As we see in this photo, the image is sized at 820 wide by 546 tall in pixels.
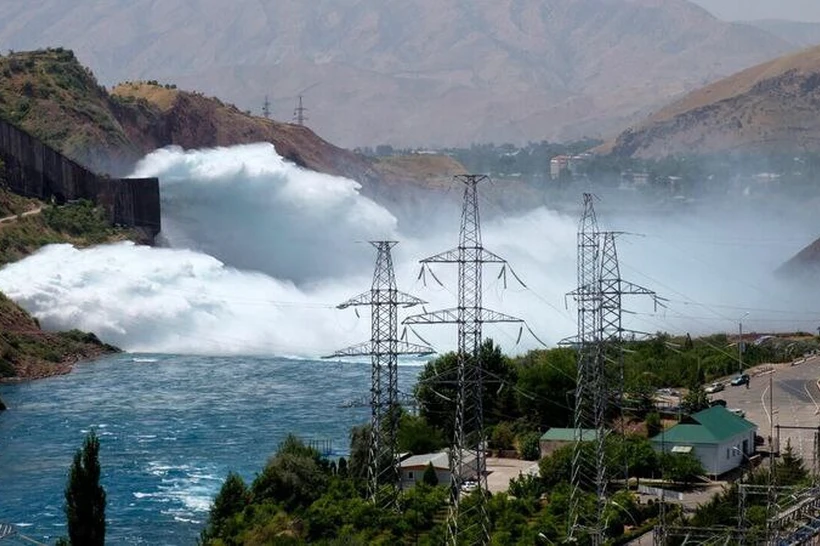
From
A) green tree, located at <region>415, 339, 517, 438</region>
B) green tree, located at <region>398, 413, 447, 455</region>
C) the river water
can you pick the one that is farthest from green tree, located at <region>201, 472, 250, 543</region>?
Answer: green tree, located at <region>415, 339, 517, 438</region>

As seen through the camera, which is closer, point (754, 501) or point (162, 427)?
point (754, 501)

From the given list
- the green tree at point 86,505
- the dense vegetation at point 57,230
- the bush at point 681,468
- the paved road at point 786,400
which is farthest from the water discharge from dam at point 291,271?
the green tree at point 86,505

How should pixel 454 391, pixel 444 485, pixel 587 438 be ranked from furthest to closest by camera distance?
pixel 454 391, pixel 587 438, pixel 444 485

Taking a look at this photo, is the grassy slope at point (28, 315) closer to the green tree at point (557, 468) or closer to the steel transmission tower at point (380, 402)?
the steel transmission tower at point (380, 402)

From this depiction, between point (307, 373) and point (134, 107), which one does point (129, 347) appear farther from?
point (134, 107)

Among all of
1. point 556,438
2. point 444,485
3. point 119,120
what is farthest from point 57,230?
point 444,485

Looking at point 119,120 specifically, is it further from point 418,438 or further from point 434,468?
point 434,468

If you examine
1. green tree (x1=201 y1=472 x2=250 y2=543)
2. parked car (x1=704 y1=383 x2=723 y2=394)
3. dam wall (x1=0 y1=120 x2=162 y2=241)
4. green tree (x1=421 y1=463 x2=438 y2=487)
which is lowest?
green tree (x1=201 y1=472 x2=250 y2=543)

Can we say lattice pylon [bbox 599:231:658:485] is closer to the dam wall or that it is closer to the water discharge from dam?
the water discharge from dam
